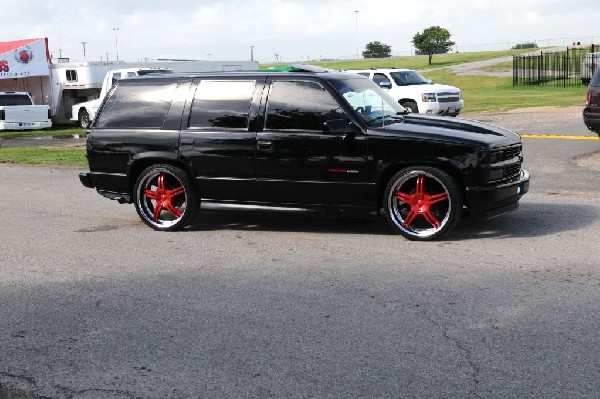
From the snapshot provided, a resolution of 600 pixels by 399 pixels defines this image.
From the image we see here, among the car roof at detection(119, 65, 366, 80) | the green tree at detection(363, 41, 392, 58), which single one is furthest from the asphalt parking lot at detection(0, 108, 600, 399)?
the green tree at detection(363, 41, 392, 58)

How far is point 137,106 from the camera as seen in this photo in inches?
358

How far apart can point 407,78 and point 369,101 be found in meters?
17.0

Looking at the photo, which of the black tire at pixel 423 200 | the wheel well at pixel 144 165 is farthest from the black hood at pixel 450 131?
the wheel well at pixel 144 165

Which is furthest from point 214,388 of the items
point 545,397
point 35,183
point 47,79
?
point 47,79

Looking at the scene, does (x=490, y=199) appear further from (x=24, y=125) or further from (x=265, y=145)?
(x=24, y=125)

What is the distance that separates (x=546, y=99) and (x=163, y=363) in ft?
111

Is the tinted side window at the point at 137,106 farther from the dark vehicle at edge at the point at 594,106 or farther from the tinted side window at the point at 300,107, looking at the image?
the dark vehicle at edge at the point at 594,106

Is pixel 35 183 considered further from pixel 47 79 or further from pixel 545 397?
pixel 47 79

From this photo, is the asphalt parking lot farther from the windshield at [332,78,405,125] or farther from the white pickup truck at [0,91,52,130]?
the white pickup truck at [0,91,52,130]

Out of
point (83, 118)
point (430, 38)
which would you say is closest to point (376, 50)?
point (430, 38)

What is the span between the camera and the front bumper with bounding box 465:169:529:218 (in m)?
7.82

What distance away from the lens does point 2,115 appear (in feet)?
97.7

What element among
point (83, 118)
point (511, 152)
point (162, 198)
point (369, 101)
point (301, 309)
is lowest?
point (301, 309)

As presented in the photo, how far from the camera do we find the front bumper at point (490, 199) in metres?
7.82
